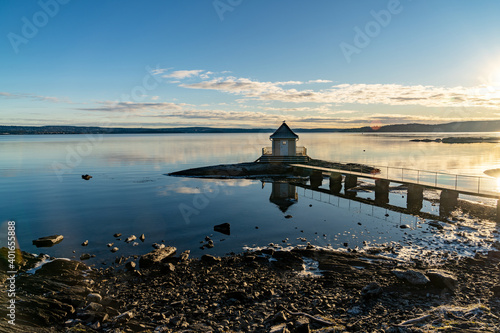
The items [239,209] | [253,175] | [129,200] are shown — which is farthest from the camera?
[253,175]

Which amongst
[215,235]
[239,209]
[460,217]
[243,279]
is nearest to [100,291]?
[243,279]

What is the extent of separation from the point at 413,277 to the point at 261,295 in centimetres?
510

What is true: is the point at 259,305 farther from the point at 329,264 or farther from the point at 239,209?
the point at 239,209

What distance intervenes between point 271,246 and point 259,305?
5.83 metres

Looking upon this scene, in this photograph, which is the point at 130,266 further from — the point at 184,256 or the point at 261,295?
the point at 261,295

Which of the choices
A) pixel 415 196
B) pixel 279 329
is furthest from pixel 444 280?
pixel 415 196

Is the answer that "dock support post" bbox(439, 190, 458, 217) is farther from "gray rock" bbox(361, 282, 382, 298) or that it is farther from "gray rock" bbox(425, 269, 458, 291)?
"gray rock" bbox(361, 282, 382, 298)

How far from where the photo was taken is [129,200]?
1071 inches

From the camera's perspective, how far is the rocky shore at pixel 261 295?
8344mm

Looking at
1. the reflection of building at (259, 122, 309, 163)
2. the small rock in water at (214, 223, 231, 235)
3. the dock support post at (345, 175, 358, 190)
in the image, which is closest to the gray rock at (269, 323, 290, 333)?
the small rock in water at (214, 223, 231, 235)

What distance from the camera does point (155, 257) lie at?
1323 centimetres

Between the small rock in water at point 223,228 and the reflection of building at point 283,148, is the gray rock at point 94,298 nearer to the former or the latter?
the small rock in water at point 223,228

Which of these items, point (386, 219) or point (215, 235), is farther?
point (386, 219)

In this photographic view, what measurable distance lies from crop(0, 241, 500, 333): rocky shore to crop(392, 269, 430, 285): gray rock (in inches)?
1.2
